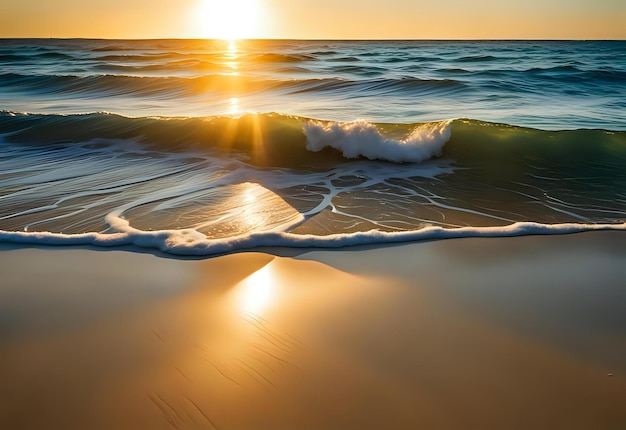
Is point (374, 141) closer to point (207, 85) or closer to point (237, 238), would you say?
point (237, 238)

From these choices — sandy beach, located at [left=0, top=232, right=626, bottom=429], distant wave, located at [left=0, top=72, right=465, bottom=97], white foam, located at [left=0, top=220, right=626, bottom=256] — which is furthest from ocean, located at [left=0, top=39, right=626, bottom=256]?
distant wave, located at [left=0, top=72, right=465, bottom=97]

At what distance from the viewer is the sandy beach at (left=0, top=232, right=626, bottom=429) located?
2.01 meters

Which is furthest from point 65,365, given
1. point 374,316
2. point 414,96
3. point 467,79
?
point 467,79

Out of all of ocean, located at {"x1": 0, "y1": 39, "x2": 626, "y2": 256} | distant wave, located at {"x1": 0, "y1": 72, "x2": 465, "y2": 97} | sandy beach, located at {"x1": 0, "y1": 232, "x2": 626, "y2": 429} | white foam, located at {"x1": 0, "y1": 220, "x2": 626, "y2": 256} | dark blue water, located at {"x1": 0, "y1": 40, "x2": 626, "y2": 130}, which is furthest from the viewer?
distant wave, located at {"x1": 0, "y1": 72, "x2": 465, "y2": 97}

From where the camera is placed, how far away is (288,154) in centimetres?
761

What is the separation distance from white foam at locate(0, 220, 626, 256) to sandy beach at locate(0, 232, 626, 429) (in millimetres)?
155

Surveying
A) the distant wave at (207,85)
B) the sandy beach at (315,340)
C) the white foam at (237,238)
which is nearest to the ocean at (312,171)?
the white foam at (237,238)

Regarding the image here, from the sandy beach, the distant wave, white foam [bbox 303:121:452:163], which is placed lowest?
the sandy beach

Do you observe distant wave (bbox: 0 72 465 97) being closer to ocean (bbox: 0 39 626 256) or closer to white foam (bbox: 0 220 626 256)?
ocean (bbox: 0 39 626 256)

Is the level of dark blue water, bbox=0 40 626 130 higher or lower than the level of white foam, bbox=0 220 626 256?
higher

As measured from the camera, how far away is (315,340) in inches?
98.0

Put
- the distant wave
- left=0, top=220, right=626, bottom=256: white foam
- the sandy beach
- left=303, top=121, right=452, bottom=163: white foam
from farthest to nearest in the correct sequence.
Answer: the distant wave
left=303, top=121, right=452, bottom=163: white foam
left=0, top=220, right=626, bottom=256: white foam
the sandy beach

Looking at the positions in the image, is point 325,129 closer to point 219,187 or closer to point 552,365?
point 219,187

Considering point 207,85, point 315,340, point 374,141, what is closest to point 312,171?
point 374,141
